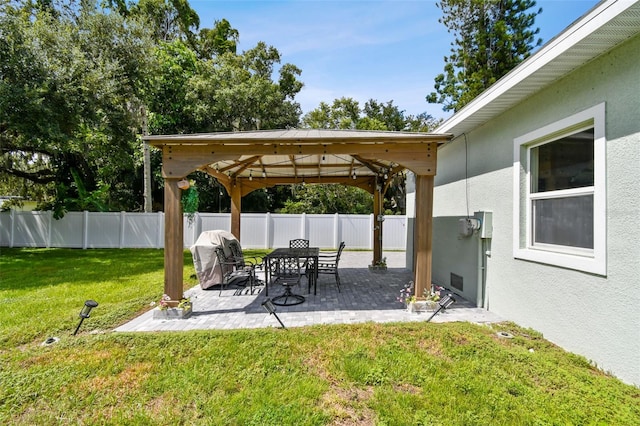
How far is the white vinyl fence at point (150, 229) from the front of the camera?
1341 centimetres

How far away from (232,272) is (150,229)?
8654mm

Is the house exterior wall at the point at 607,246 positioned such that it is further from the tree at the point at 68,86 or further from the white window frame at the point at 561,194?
the tree at the point at 68,86

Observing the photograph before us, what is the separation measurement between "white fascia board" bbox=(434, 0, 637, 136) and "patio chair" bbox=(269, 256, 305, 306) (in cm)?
403

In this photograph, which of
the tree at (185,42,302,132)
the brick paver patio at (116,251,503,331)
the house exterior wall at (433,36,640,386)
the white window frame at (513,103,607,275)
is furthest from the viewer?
the tree at (185,42,302,132)

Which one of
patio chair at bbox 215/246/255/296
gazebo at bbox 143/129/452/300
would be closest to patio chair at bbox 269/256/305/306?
patio chair at bbox 215/246/255/296

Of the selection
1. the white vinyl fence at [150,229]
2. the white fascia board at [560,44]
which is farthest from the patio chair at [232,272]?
the white vinyl fence at [150,229]

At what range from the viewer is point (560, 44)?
123 inches

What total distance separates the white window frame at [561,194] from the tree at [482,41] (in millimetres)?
12816

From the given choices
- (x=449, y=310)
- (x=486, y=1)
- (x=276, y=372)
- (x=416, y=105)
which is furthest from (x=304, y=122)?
(x=276, y=372)

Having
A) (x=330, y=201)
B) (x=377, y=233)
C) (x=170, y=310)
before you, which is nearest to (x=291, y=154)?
(x=170, y=310)

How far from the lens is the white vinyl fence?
13.4 metres

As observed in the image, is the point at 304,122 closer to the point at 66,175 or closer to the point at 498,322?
the point at 66,175

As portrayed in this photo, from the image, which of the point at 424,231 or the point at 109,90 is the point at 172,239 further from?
the point at 109,90

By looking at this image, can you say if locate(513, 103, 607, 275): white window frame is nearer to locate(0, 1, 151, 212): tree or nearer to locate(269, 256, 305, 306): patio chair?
locate(269, 256, 305, 306): patio chair
